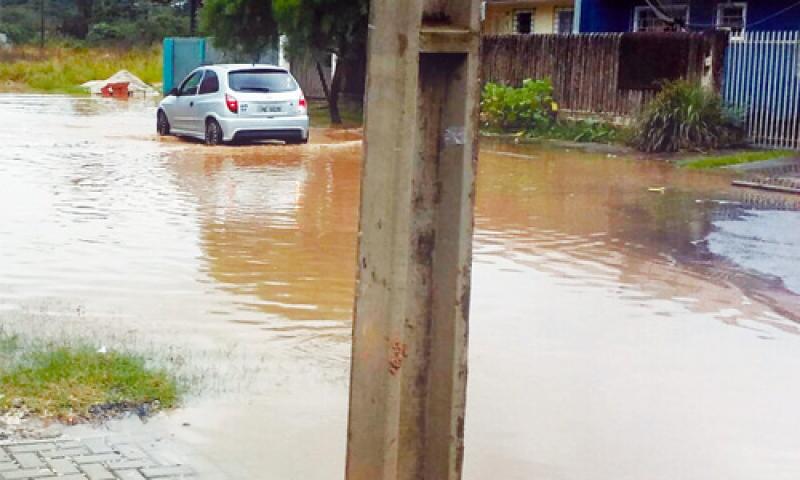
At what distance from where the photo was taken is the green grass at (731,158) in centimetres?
2144

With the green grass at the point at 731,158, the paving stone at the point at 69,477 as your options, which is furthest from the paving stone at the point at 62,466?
the green grass at the point at 731,158

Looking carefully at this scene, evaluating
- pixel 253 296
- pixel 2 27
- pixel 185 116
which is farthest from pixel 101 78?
pixel 253 296

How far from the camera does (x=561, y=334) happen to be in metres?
8.92

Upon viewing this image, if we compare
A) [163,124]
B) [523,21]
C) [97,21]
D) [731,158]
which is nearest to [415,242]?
[731,158]

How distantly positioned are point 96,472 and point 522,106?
23.0 metres

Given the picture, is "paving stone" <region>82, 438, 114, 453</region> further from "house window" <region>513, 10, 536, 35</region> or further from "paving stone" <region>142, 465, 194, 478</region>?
"house window" <region>513, 10, 536, 35</region>

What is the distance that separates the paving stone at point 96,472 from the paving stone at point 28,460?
20 centimetres

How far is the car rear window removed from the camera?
23.6 m

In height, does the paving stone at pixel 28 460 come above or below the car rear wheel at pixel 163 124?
below

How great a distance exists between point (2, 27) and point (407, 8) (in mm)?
77452

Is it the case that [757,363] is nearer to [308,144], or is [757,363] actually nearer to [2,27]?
[308,144]

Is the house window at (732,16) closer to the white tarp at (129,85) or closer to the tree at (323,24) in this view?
the tree at (323,24)

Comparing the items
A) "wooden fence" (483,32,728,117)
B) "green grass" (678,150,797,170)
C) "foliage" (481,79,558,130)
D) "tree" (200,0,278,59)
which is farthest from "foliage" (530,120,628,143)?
"tree" (200,0,278,59)

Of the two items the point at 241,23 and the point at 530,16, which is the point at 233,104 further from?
the point at 530,16
